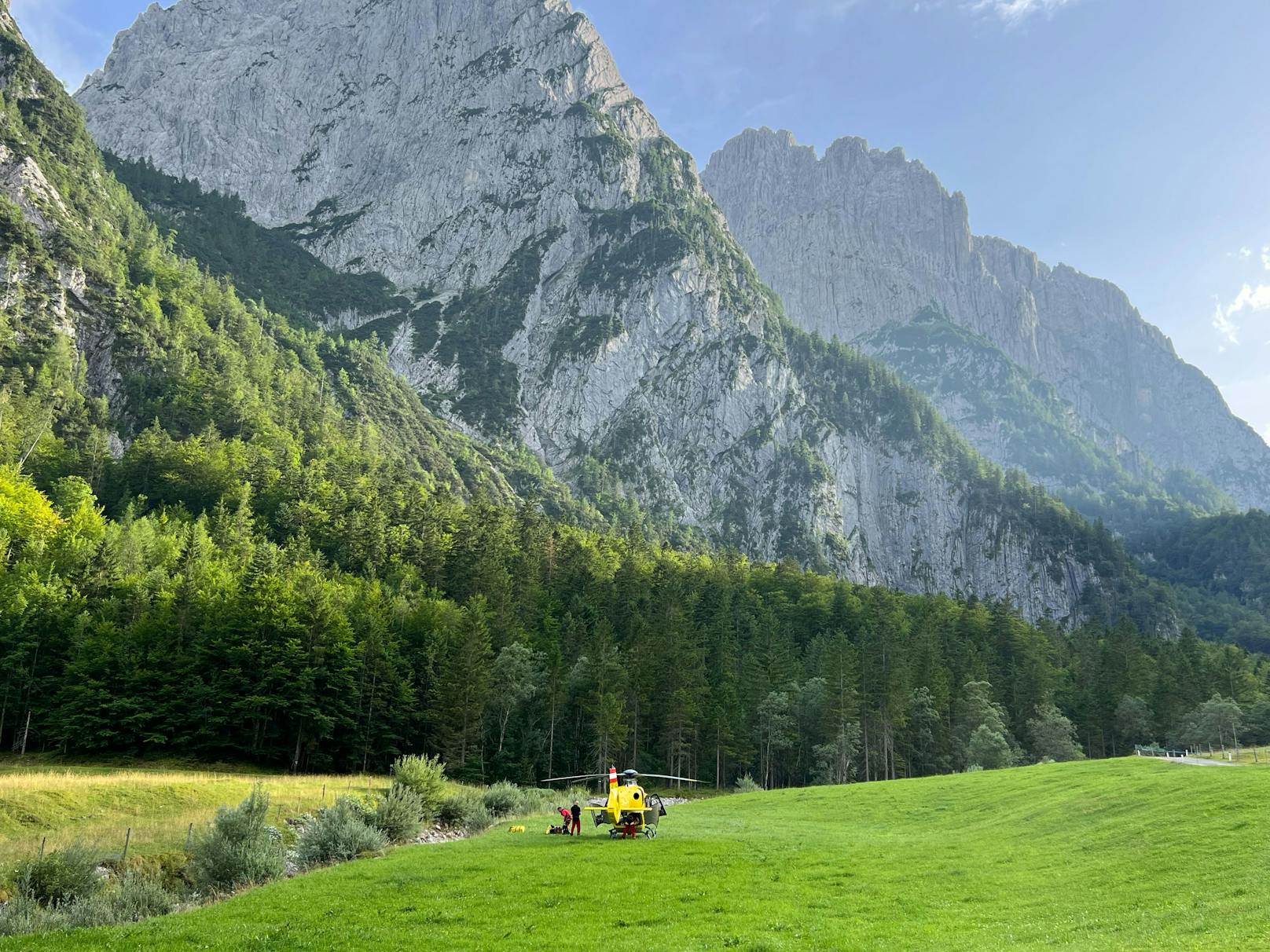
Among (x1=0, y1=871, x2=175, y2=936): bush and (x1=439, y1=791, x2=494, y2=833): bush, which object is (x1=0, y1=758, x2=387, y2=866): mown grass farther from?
(x1=439, y1=791, x2=494, y2=833): bush

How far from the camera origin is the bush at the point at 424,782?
42.2 m

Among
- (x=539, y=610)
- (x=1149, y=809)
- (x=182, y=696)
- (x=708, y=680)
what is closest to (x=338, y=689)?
(x=182, y=696)

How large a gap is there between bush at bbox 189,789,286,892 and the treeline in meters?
41.4

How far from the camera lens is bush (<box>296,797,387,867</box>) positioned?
31266 millimetres

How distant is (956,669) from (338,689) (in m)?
79.4

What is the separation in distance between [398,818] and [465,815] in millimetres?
→ 7710

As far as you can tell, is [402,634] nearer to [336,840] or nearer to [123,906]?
[336,840]

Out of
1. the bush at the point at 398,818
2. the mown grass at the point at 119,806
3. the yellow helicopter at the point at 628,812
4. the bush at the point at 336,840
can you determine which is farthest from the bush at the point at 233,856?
the yellow helicopter at the point at 628,812

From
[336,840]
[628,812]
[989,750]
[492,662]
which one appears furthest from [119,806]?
[989,750]

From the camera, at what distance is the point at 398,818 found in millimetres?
37000

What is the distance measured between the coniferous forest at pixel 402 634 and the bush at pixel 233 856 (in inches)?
1655

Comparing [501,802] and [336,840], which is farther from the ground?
[336,840]

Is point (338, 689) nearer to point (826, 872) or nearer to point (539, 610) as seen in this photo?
point (539, 610)

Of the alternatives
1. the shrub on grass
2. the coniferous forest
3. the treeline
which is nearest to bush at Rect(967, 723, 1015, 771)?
the treeline
